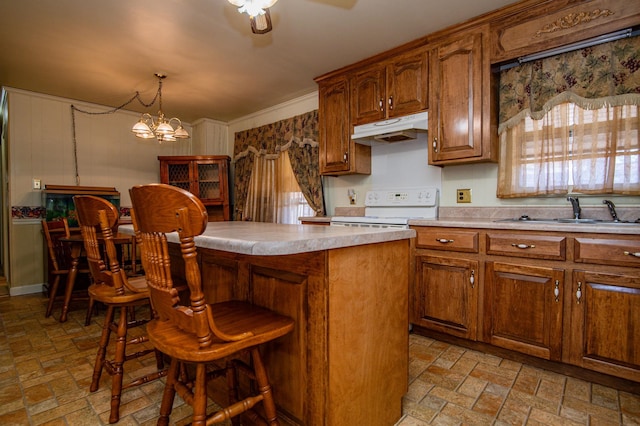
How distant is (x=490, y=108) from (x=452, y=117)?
273 millimetres

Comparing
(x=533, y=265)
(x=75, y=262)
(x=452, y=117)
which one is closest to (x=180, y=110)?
(x=75, y=262)

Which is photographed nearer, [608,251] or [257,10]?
[257,10]

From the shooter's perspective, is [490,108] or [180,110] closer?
[490,108]

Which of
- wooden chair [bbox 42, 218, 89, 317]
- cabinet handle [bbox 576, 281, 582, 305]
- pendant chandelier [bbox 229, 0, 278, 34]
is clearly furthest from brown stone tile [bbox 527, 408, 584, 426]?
wooden chair [bbox 42, 218, 89, 317]

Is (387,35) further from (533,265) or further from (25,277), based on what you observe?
(25,277)

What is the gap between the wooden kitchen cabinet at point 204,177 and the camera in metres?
4.88

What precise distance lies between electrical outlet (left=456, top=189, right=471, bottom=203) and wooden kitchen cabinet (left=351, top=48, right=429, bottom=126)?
793 millimetres

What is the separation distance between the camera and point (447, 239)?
7.89 ft

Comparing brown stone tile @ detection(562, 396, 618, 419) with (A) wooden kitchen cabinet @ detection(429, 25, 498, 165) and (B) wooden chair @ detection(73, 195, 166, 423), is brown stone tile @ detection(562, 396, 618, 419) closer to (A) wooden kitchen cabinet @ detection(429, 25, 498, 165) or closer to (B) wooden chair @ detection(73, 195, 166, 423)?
(A) wooden kitchen cabinet @ detection(429, 25, 498, 165)

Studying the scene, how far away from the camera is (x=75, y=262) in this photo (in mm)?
3004

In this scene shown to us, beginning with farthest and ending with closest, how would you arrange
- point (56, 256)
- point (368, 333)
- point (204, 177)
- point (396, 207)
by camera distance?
point (204, 177) → point (56, 256) → point (396, 207) → point (368, 333)

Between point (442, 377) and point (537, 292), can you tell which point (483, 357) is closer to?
point (442, 377)

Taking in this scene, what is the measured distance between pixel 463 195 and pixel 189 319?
2.56 meters

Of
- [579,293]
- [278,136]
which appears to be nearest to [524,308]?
[579,293]
